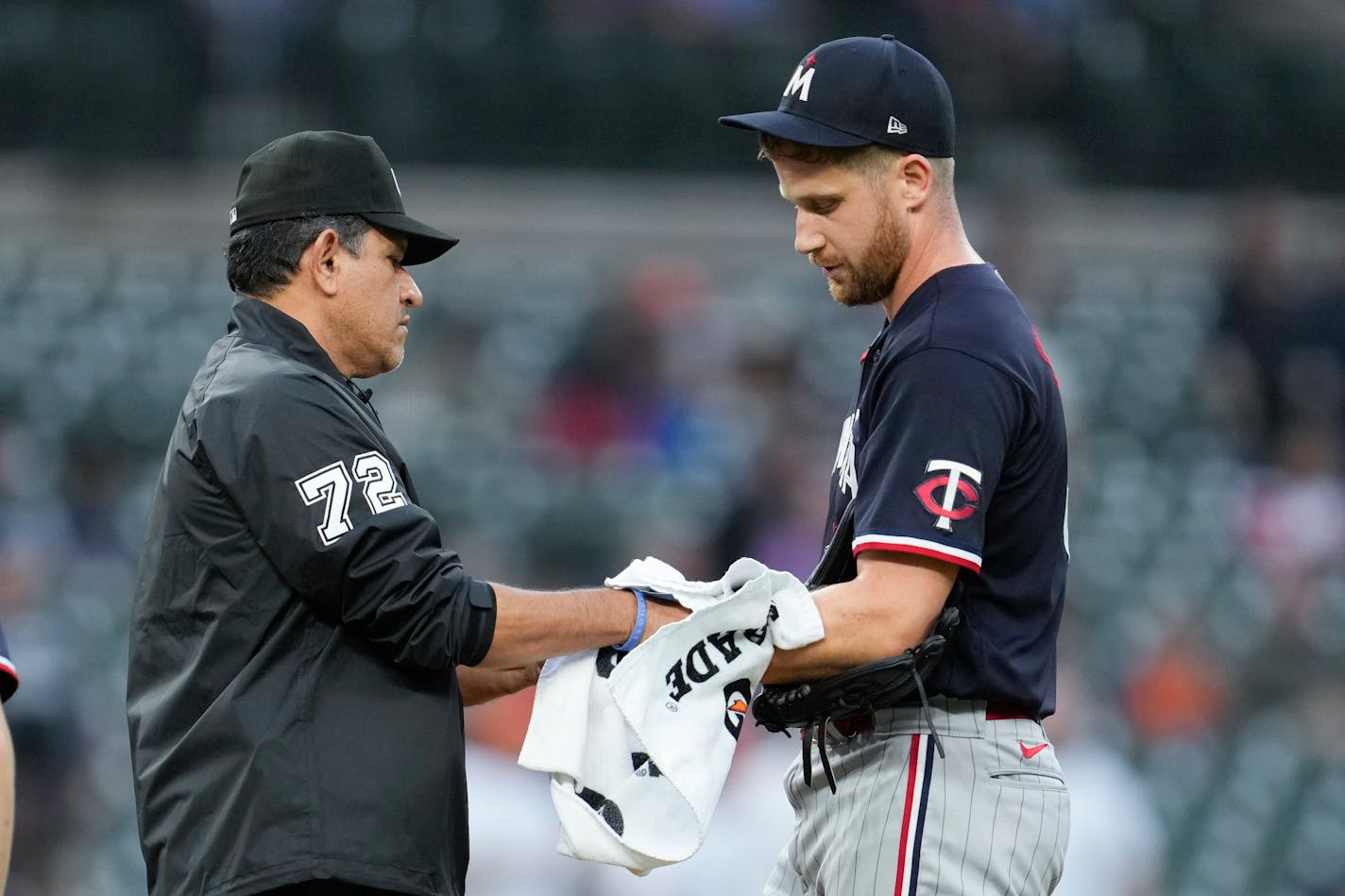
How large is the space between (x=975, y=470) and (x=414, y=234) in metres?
1.11

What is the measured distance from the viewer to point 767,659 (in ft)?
10.8

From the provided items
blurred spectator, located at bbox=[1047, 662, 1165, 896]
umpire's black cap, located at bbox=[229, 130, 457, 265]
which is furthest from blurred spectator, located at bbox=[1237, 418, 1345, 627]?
umpire's black cap, located at bbox=[229, 130, 457, 265]

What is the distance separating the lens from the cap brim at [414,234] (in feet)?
11.2

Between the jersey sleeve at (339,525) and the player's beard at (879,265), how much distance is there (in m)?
0.89

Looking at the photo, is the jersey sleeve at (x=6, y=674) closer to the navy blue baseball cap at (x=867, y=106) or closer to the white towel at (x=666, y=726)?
the white towel at (x=666, y=726)

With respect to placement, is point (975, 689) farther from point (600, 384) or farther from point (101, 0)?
point (101, 0)

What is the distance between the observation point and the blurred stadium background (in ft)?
24.2

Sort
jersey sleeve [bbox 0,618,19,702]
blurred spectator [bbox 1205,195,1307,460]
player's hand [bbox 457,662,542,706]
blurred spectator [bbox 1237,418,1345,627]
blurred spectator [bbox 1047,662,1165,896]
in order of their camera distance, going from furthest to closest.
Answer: blurred spectator [bbox 1205,195,1307,460], blurred spectator [bbox 1237,418,1345,627], blurred spectator [bbox 1047,662,1165,896], player's hand [bbox 457,662,542,706], jersey sleeve [bbox 0,618,19,702]

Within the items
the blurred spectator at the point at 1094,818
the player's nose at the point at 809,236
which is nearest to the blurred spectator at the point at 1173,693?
the blurred spectator at the point at 1094,818

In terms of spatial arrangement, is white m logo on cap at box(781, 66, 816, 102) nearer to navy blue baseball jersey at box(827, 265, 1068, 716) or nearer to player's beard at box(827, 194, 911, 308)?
player's beard at box(827, 194, 911, 308)

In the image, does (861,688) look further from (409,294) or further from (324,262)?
(324,262)

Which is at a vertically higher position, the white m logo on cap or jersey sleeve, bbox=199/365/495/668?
the white m logo on cap

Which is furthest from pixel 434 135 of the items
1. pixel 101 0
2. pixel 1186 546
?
pixel 1186 546

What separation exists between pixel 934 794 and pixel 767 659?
14.9 inches
